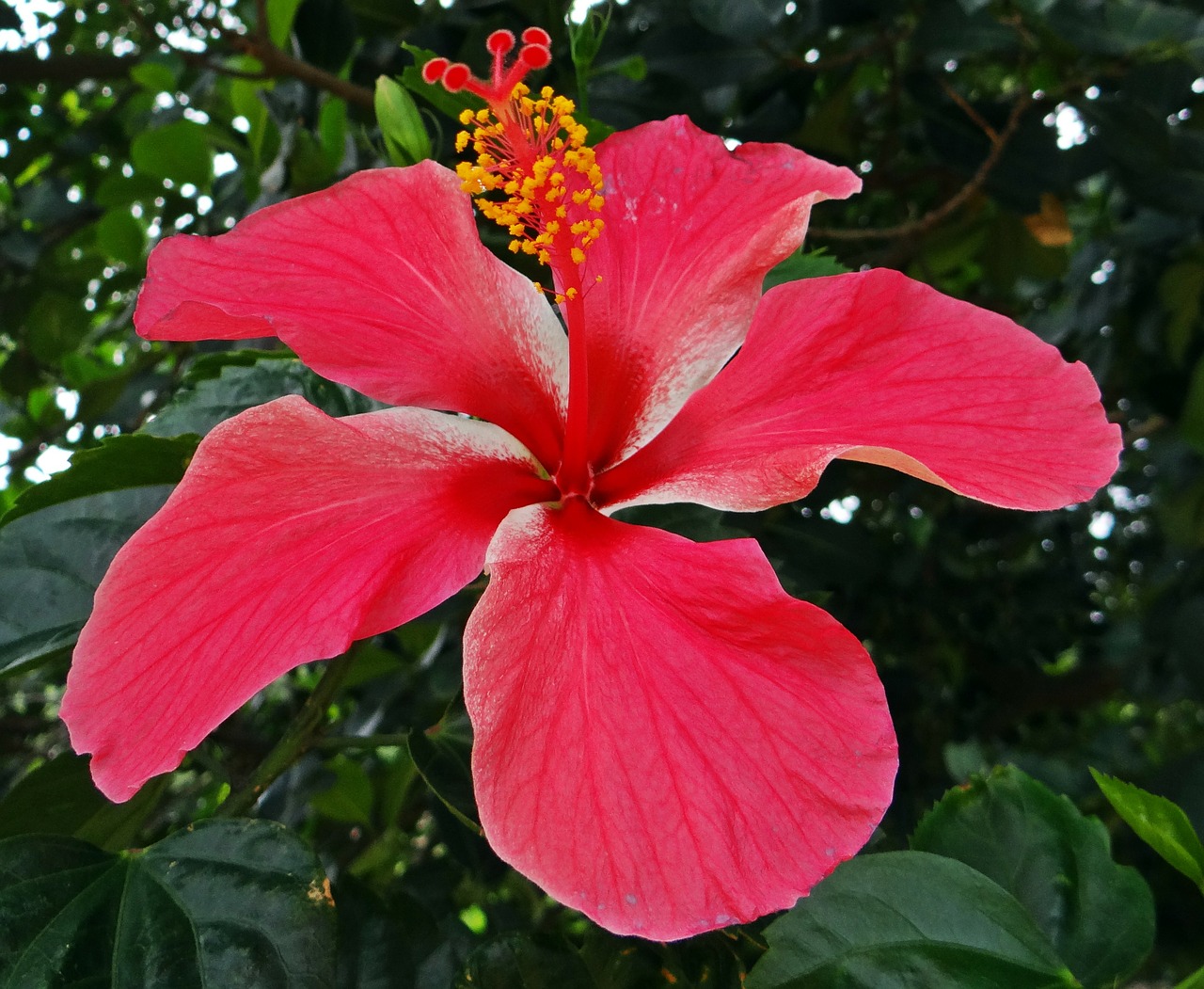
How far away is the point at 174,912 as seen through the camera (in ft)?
2.14

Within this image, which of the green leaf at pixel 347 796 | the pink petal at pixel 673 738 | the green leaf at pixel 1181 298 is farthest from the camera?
the green leaf at pixel 1181 298

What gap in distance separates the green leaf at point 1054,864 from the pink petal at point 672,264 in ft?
1.19

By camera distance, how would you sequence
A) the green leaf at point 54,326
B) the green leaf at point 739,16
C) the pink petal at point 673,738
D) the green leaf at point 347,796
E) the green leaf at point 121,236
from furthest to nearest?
the green leaf at point 54,326, the green leaf at point 121,236, the green leaf at point 347,796, the green leaf at point 739,16, the pink petal at point 673,738

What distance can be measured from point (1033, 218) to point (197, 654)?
4.77 ft

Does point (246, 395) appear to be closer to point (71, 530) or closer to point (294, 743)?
point (71, 530)

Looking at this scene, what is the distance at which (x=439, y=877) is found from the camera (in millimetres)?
1254

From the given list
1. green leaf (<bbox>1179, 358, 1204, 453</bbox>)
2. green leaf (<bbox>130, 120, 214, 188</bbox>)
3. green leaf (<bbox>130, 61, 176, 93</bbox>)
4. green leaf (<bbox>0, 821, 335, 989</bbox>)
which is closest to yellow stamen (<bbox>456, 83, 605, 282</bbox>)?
green leaf (<bbox>0, 821, 335, 989</bbox>)

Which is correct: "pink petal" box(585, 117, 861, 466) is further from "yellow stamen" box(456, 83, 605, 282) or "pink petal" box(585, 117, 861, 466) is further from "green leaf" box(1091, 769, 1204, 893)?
"green leaf" box(1091, 769, 1204, 893)

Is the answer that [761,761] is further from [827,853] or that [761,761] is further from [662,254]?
[662,254]

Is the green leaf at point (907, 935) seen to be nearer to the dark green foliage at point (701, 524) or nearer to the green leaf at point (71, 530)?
the dark green foliage at point (701, 524)

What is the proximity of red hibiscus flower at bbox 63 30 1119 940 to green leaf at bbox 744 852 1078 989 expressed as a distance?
0.30 feet

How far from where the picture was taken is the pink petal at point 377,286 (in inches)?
27.7

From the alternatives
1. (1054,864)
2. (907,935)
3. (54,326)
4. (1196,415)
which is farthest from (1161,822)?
(54,326)

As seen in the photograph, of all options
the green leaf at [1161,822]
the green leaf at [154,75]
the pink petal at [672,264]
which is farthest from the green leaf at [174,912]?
the green leaf at [154,75]
